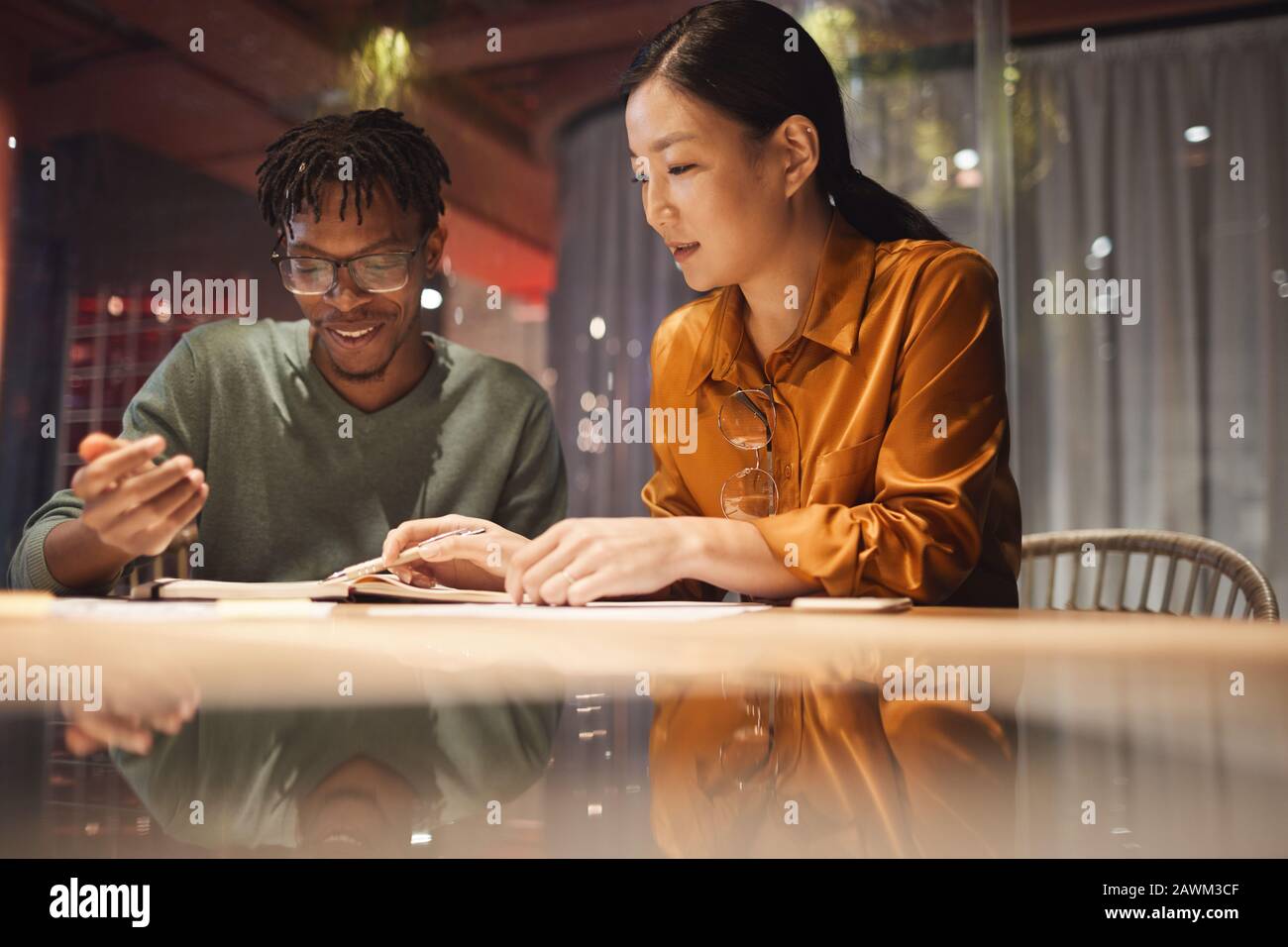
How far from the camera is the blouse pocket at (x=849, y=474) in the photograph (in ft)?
3.71

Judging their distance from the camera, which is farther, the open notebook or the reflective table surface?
the open notebook

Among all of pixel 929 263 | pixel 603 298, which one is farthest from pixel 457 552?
pixel 603 298

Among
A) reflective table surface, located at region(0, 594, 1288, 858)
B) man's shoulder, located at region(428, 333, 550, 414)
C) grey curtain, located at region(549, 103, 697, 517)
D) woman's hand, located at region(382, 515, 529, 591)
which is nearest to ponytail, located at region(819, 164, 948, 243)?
man's shoulder, located at region(428, 333, 550, 414)

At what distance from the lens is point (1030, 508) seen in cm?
371

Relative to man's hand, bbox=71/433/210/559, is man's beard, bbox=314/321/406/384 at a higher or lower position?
higher

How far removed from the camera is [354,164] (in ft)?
4.47

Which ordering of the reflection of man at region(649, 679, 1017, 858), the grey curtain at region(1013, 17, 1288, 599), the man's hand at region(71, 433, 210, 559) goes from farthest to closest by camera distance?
the grey curtain at region(1013, 17, 1288, 599), the man's hand at region(71, 433, 210, 559), the reflection of man at region(649, 679, 1017, 858)

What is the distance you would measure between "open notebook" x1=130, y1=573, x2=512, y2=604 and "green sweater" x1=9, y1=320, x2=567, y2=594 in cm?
35

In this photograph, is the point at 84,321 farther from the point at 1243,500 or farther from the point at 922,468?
the point at 1243,500

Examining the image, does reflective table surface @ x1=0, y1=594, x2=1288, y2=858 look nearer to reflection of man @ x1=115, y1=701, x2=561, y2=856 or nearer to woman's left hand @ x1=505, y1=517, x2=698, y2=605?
reflection of man @ x1=115, y1=701, x2=561, y2=856

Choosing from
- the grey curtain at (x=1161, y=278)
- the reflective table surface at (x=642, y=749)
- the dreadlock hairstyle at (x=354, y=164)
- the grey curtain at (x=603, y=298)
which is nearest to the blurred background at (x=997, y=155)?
the grey curtain at (x=1161, y=278)

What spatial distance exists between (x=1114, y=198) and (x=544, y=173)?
2.30 meters

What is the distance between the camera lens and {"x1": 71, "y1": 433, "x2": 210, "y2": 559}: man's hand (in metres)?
0.86

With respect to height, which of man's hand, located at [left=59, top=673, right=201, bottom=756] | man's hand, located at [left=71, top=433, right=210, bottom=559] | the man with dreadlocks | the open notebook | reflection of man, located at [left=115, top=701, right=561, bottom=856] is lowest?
reflection of man, located at [left=115, top=701, right=561, bottom=856]
